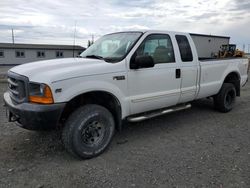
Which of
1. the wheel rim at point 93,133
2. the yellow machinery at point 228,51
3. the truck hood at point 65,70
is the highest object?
the yellow machinery at point 228,51

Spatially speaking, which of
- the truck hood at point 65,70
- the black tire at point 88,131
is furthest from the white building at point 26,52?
the black tire at point 88,131

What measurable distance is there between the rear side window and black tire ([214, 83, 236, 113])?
5.59 feet

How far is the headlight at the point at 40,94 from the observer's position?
317 cm

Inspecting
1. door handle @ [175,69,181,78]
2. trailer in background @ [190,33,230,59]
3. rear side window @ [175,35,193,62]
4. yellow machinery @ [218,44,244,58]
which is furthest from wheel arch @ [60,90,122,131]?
yellow machinery @ [218,44,244,58]

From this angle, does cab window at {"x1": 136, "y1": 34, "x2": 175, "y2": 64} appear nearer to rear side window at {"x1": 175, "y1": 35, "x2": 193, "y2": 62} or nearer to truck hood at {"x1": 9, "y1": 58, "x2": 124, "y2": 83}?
rear side window at {"x1": 175, "y1": 35, "x2": 193, "y2": 62}

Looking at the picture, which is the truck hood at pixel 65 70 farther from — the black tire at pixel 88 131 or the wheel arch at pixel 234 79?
the wheel arch at pixel 234 79

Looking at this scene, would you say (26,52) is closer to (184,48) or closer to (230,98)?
(230,98)

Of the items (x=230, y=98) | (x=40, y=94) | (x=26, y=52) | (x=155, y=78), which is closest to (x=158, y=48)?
(x=155, y=78)

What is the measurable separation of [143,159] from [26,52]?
34031 mm

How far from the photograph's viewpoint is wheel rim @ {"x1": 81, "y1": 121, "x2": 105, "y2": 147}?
3.67 meters

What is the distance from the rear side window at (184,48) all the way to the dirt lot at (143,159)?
1496 millimetres

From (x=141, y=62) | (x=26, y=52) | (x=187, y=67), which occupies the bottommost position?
(x=187, y=67)

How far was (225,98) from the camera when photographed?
6227 millimetres

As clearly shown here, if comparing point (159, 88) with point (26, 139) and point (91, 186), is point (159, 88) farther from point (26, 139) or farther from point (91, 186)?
point (26, 139)
